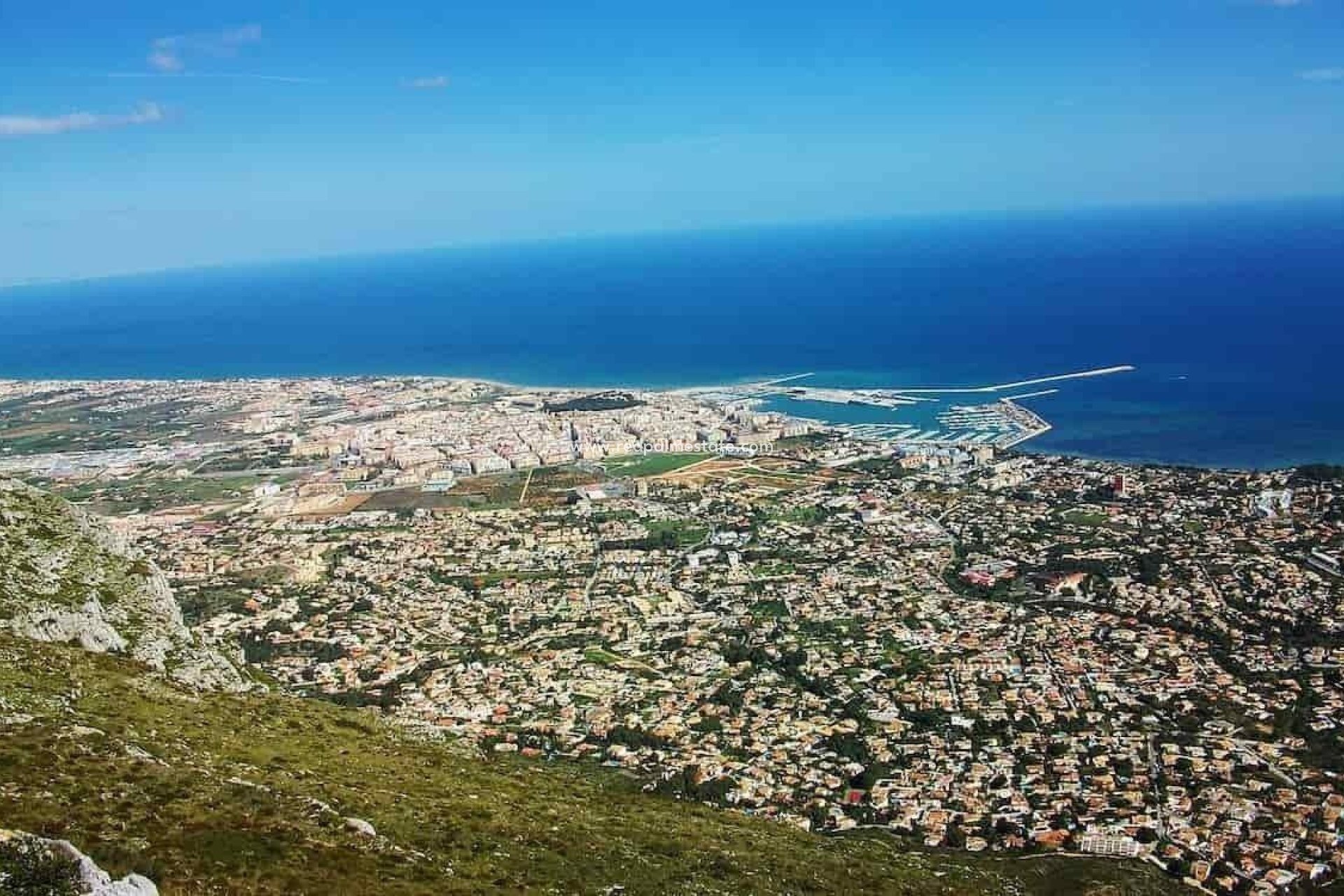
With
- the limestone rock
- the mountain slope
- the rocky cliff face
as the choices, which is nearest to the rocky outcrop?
the mountain slope

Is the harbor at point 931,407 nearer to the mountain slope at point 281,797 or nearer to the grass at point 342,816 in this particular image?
the grass at point 342,816

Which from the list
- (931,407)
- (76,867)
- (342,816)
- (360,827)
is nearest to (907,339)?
(931,407)

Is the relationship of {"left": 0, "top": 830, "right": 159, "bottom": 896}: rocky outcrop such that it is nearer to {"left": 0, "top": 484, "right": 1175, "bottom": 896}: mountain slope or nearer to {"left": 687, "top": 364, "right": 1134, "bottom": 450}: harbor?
{"left": 0, "top": 484, "right": 1175, "bottom": 896}: mountain slope

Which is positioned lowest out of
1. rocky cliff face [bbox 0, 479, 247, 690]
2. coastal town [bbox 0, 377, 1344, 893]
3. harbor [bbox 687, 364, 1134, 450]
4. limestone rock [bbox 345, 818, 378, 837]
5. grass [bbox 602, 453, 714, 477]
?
coastal town [bbox 0, 377, 1344, 893]

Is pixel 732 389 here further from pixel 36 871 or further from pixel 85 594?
pixel 36 871

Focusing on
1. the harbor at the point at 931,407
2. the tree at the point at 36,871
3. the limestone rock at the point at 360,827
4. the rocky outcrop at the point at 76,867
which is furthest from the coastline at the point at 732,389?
the tree at the point at 36,871
